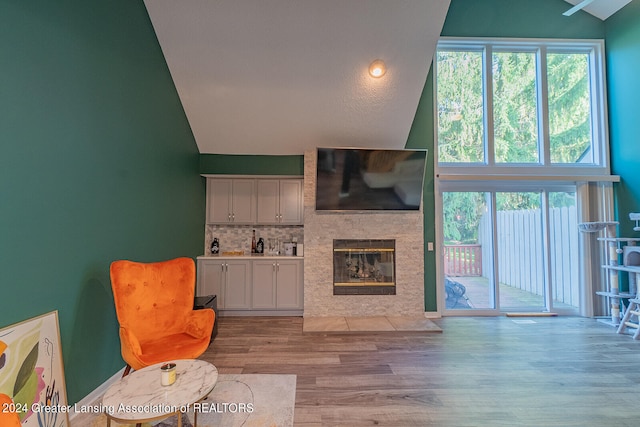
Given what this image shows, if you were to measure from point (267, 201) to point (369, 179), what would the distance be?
1.71 meters

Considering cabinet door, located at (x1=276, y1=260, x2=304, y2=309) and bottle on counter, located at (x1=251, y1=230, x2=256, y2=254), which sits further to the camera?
bottle on counter, located at (x1=251, y1=230, x2=256, y2=254)

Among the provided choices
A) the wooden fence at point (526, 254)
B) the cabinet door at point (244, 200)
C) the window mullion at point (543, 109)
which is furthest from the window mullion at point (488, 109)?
the cabinet door at point (244, 200)

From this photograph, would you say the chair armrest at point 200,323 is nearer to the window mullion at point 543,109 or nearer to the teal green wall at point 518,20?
the teal green wall at point 518,20

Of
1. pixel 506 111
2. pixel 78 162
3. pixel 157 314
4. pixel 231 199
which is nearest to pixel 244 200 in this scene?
pixel 231 199

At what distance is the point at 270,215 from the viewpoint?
14.9ft

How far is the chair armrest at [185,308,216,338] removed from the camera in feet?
7.98

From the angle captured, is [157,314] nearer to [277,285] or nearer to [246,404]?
[246,404]

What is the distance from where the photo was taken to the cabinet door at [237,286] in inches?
166

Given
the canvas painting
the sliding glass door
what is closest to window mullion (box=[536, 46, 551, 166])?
the sliding glass door

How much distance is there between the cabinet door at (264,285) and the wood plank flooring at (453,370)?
0.30 m

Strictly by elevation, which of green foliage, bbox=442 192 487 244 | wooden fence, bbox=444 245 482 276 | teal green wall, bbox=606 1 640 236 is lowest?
wooden fence, bbox=444 245 482 276

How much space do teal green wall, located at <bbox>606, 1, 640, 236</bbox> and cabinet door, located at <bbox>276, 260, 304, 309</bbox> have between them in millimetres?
5118

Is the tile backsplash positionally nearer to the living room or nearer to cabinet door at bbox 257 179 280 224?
cabinet door at bbox 257 179 280 224

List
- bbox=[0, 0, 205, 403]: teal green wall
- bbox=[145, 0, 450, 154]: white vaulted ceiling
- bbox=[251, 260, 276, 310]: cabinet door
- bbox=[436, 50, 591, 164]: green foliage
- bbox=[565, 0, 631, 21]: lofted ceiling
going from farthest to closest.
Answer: bbox=[436, 50, 591, 164]: green foliage < bbox=[251, 260, 276, 310]: cabinet door < bbox=[565, 0, 631, 21]: lofted ceiling < bbox=[145, 0, 450, 154]: white vaulted ceiling < bbox=[0, 0, 205, 403]: teal green wall
